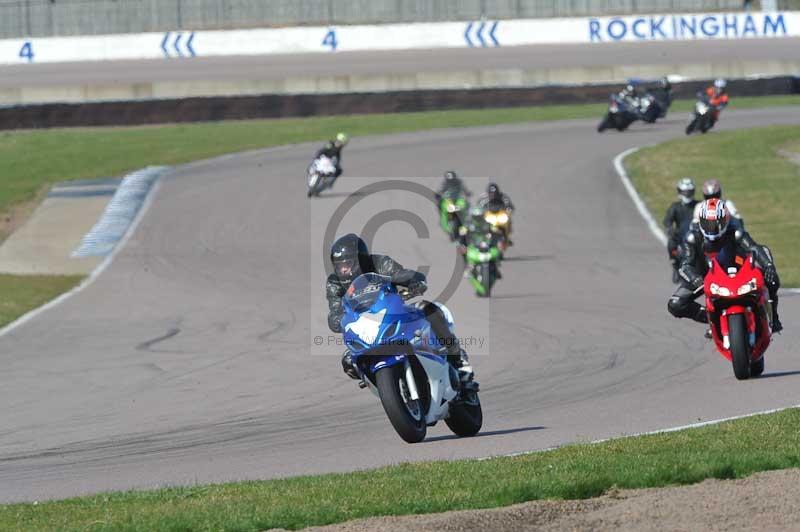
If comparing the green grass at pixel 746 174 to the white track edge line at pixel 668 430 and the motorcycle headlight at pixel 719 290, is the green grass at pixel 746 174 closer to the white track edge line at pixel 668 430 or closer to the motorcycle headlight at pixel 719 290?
the motorcycle headlight at pixel 719 290

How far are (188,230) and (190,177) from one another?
22.4ft

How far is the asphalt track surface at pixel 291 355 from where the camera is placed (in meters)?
10.3

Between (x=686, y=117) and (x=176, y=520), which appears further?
(x=686, y=117)

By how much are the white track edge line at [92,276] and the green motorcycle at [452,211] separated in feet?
20.7

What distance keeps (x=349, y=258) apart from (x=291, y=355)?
5.77 metres

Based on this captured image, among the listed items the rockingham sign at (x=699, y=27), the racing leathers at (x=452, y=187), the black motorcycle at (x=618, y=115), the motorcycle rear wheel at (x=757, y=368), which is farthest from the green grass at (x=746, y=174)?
the rockingham sign at (x=699, y=27)

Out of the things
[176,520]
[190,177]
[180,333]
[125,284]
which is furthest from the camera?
[190,177]

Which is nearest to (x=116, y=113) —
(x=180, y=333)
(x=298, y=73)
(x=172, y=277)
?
(x=298, y=73)

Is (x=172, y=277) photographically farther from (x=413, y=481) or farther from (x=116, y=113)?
(x=116, y=113)

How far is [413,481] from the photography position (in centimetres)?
829

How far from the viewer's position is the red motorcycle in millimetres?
12062

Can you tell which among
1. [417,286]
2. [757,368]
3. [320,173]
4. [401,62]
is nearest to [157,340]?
[757,368]

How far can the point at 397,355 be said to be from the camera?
31.4ft

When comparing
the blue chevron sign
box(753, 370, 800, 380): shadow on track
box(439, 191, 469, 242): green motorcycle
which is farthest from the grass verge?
box(753, 370, 800, 380): shadow on track
